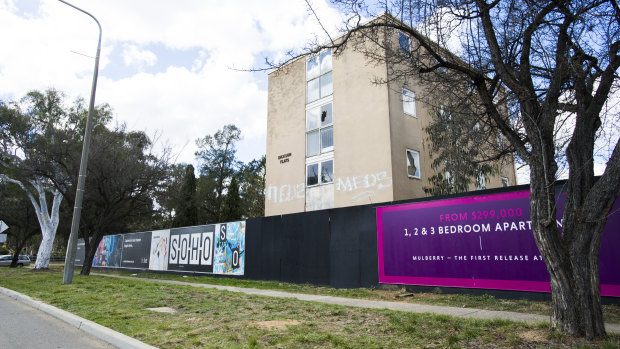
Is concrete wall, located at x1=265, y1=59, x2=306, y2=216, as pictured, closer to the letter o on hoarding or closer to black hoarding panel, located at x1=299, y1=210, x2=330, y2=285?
the letter o on hoarding

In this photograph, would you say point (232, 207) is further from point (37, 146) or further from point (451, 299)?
point (451, 299)

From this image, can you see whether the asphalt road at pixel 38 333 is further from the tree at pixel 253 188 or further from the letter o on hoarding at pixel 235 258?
the tree at pixel 253 188

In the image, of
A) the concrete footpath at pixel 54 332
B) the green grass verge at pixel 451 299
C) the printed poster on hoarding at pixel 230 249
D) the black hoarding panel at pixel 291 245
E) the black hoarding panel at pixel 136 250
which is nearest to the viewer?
the concrete footpath at pixel 54 332

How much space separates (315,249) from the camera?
1366 centimetres

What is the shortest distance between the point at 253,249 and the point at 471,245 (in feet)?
30.9

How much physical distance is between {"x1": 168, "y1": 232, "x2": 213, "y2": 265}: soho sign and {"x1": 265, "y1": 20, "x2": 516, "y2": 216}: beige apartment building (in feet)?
13.9

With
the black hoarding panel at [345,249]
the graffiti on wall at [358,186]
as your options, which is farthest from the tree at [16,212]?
the black hoarding panel at [345,249]

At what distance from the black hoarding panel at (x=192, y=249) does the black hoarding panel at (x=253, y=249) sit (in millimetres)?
2727

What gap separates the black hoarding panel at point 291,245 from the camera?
47.0ft

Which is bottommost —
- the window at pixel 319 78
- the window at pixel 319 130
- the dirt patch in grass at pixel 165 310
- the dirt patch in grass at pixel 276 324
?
the dirt patch in grass at pixel 165 310

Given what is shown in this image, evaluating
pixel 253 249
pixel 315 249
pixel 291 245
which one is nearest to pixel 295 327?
pixel 315 249

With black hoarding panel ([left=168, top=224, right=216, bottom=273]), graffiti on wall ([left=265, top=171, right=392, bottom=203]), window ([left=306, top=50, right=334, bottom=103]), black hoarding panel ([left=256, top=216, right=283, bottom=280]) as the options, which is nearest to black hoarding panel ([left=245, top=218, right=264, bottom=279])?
black hoarding panel ([left=256, top=216, right=283, bottom=280])

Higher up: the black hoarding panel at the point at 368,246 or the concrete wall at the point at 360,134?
the concrete wall at the point at 360,134

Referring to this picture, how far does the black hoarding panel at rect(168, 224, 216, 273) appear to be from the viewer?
61.3 ft
